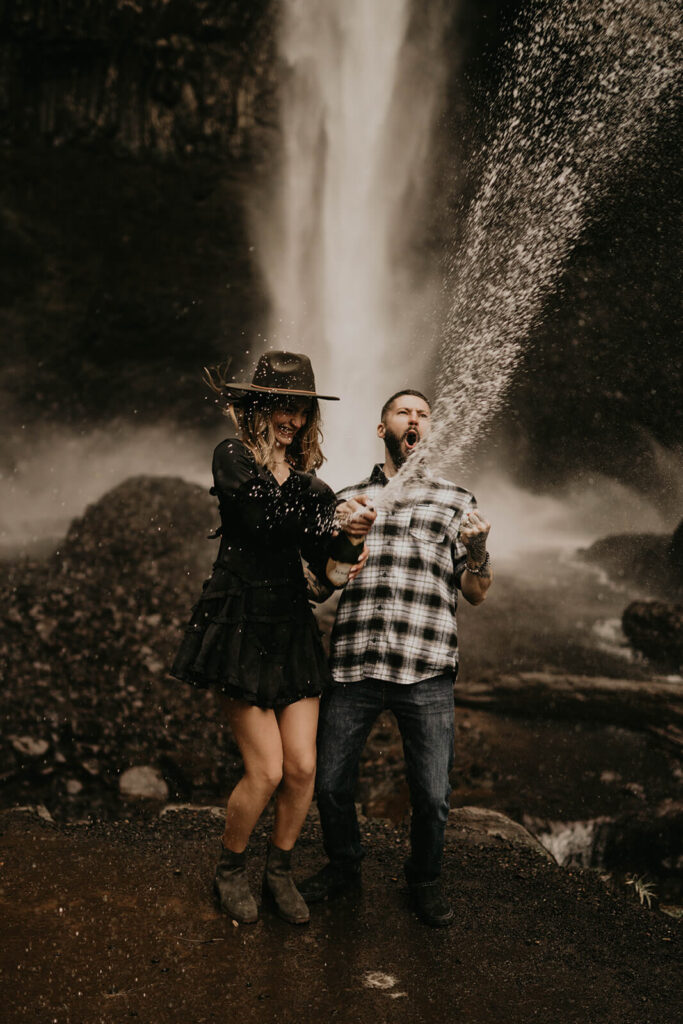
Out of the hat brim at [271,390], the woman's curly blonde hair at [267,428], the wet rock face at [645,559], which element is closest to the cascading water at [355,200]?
the wet rock face at [645,559]

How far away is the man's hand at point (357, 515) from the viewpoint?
308cm

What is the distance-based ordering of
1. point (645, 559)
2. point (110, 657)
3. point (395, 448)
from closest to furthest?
point (395, 448) < point (645, 559) < point (110, 657)

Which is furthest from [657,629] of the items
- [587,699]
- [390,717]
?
[390,717]

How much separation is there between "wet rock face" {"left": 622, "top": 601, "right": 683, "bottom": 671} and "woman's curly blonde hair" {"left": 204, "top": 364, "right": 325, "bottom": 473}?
19.0 feet

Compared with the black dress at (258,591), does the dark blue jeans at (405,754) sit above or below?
below

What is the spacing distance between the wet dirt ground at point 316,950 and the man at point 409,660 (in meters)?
0.27

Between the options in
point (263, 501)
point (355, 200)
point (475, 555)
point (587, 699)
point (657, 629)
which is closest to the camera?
point (263, 501)

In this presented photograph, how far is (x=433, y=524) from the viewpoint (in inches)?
145

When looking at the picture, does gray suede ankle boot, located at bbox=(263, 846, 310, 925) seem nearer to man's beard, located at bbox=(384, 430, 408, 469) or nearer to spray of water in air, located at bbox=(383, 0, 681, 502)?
man's beard, located at bbox=(384, 430, 408, 469)

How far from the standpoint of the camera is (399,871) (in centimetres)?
411

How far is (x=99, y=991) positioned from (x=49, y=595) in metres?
7.77

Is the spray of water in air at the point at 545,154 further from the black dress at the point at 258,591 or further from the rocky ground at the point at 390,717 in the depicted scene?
the black dress at the point at 258,591

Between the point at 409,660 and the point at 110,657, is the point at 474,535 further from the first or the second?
the point at 110,657

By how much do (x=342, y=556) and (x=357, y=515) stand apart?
215 millimetres
